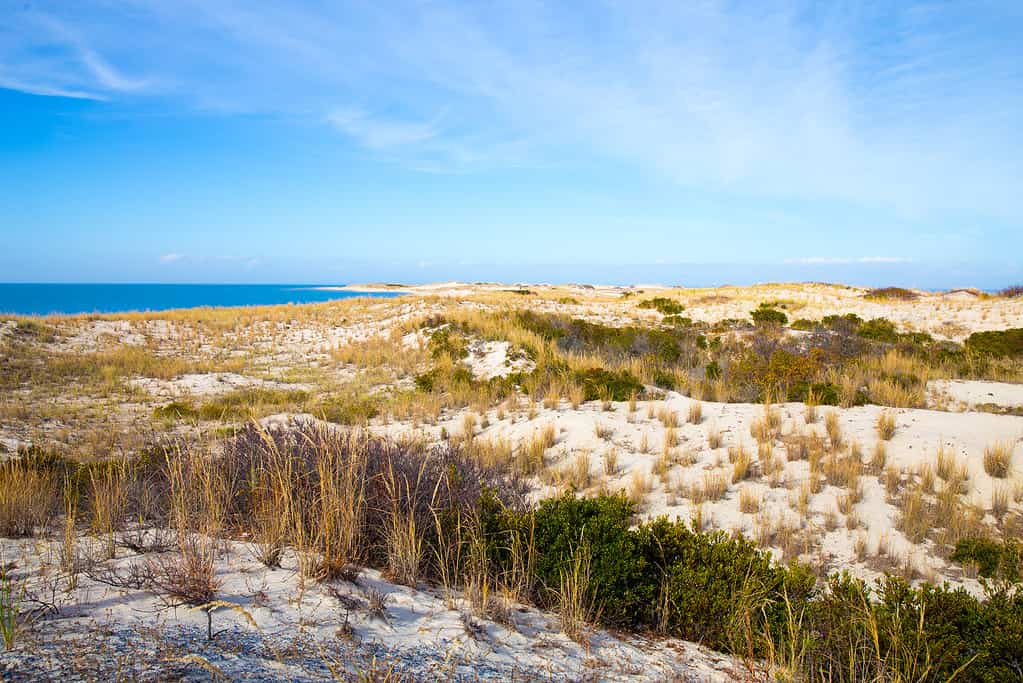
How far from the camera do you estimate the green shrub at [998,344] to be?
14.5 meters

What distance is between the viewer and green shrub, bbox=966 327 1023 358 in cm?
1455

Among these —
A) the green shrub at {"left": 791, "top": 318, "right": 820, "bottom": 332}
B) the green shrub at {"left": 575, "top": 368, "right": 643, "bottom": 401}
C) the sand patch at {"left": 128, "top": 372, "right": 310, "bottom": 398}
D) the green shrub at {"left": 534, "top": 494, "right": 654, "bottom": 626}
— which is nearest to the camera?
the green shrub at {"left": 534, "top": 494, "right": 654, "bottom": 626}

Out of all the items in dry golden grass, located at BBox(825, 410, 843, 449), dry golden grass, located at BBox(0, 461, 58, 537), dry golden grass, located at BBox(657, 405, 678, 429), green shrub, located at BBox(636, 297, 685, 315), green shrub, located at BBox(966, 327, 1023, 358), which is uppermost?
green shrub, located at BBox(636, 297, 685, 315)

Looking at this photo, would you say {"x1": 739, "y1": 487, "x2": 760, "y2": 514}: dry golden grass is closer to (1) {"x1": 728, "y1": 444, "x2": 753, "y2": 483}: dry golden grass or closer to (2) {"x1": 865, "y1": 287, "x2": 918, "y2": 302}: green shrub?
(1) {"x1": 728, "y1": 444, "x2": 753, "y2": 483}: dry golden grass

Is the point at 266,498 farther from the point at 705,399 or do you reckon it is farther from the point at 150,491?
the point at 705,399

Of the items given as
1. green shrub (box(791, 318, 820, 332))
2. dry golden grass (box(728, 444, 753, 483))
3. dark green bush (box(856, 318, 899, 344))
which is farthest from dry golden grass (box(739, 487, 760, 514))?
green shrub (box(791, 318, 820, 332))

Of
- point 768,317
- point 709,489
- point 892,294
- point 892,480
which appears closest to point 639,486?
point 709,489

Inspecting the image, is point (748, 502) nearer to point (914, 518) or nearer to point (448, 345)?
point (914, 518)

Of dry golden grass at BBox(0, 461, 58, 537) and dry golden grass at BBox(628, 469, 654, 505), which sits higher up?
dry golden grass at BBox(0, 461, 58, 537)

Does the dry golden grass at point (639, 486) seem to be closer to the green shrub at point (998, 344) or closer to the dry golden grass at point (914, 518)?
the dry golden grass at point (914, 518)

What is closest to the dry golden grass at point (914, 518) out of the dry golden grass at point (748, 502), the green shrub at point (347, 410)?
the dry golden grass at point (748, 502)

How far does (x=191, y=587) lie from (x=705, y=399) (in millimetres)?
10175

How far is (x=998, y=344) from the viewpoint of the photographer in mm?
15016

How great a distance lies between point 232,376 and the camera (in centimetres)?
1553
